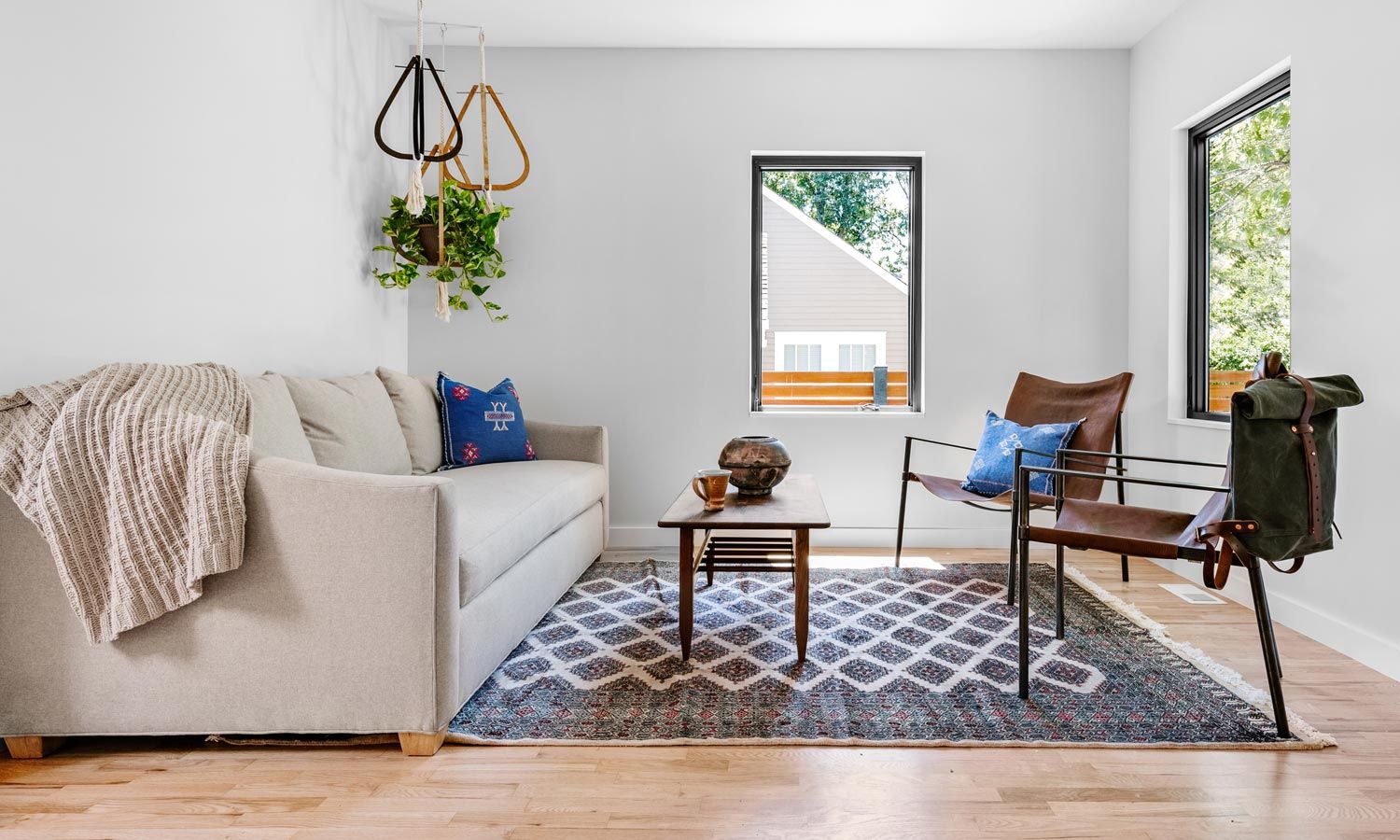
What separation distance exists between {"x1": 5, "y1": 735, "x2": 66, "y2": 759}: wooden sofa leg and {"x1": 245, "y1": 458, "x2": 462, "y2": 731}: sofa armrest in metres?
0.65

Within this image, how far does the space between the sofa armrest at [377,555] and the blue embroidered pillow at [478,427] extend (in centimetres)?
164

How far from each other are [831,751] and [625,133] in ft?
10.6

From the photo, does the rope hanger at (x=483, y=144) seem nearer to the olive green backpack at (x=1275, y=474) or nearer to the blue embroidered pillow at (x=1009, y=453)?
the blue embroidered pillow at (x=1009, y=453)

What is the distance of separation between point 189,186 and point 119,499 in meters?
1.28

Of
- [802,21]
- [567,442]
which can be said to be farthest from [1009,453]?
[802,21]

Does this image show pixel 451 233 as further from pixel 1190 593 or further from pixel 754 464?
pixel 1190 593

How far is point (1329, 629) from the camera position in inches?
99.8

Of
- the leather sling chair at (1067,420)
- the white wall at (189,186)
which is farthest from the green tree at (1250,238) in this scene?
the white wall at (189,186)

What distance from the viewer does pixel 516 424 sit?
11.6 ft

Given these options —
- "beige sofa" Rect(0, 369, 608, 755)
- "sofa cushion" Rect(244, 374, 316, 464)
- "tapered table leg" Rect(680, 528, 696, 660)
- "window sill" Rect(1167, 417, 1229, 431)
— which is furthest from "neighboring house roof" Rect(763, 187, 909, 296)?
"beige sofa" Rect(0, 369, 608, 755)

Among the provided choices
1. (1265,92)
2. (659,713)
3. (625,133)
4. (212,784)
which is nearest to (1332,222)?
(1265,92)

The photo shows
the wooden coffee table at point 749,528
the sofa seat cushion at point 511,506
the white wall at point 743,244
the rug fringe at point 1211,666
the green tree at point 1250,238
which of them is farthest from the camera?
the white wall at point 743,244

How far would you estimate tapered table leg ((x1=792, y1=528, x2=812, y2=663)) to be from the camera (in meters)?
2.26

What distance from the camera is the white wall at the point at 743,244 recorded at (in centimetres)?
400
